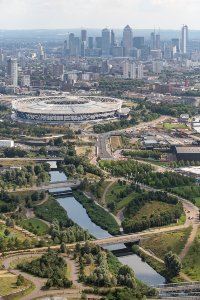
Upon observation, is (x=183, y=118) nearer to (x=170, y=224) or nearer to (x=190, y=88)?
(x=190, y=88)

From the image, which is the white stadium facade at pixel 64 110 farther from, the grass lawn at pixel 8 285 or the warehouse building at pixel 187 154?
the grass lawn at pixel 8 285

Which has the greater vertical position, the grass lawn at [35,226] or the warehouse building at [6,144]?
the warehouse building at [6,144]

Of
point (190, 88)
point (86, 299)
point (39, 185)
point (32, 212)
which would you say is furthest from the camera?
point (190, 88)

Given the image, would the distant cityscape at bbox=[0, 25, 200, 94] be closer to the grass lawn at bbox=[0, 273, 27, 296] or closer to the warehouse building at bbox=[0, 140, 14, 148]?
the warehouse building at bbox=[0, 140, 14, 148]

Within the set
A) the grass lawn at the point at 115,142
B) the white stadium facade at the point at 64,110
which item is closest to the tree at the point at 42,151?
the grass lawn at the point at 115,142

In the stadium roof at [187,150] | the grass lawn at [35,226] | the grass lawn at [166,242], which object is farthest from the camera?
the stadium roof at [187,150]

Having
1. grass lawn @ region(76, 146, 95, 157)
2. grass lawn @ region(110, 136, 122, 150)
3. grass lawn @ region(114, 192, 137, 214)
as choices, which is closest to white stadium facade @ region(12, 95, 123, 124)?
grass lawn @ region(110, 136, 122, 150)

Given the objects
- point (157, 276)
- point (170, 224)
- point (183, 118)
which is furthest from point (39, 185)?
point (183, 118)
